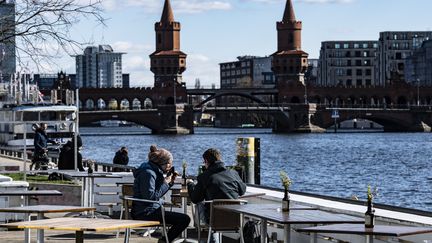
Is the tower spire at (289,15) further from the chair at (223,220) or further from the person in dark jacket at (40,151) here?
the chair at (223,220)

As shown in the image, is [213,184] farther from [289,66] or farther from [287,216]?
[289,66]

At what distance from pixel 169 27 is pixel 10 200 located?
162 m

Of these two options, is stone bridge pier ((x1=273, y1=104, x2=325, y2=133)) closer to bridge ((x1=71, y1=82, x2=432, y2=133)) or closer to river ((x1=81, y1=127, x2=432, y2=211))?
bridge ((x1=71, y1=82, x2=432, y2=133))

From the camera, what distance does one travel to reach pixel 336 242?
37.1 feet

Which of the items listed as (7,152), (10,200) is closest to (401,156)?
(7,152)

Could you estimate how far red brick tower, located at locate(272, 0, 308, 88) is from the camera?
6816 inches

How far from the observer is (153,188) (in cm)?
1166

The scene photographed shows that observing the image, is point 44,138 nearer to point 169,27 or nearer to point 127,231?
point 127,231

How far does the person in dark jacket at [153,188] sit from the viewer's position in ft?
38.0

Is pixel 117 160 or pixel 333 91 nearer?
pixel 117 160

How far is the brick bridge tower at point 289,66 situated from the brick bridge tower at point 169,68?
13573 mm

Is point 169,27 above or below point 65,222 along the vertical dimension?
above

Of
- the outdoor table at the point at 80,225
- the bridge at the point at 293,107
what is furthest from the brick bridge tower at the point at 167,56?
the outdoor table at the point at 80,225

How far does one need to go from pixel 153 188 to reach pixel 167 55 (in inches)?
6400
